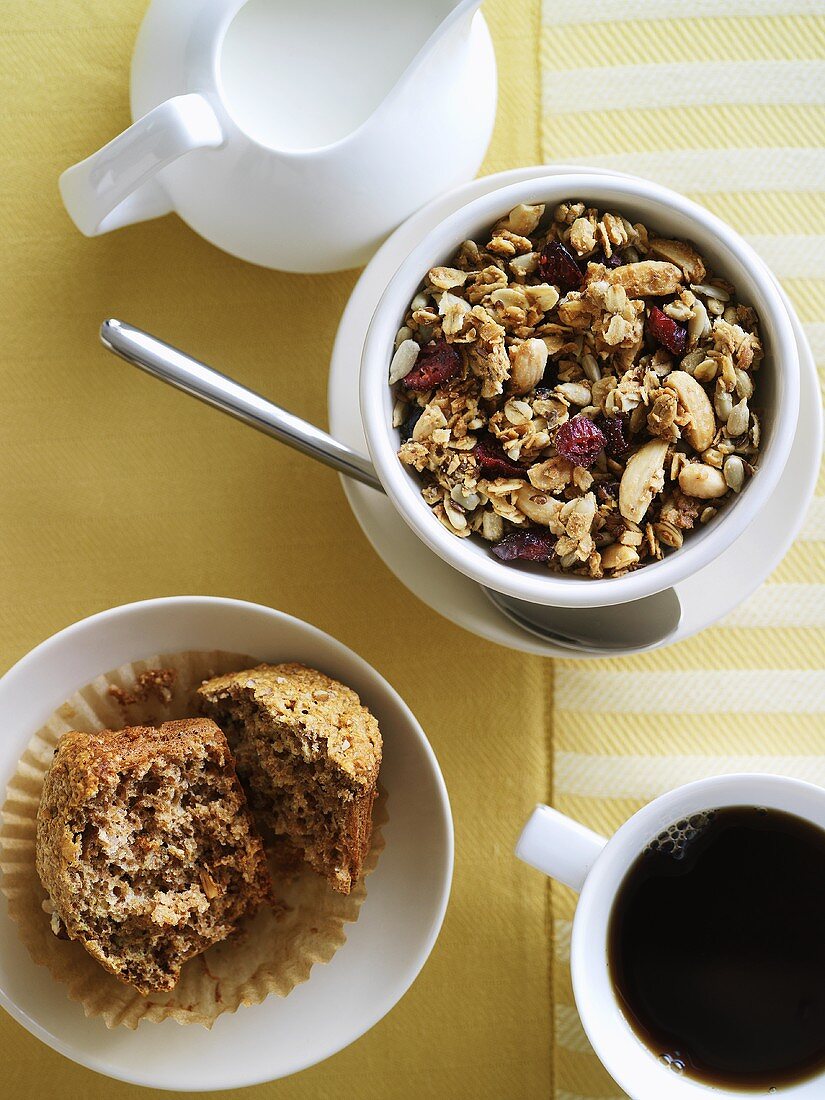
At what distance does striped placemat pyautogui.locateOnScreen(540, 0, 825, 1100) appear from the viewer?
129 cm

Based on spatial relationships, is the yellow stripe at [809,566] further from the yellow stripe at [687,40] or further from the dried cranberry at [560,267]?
the yellow stripe at [687,40]

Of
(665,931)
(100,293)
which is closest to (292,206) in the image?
(100,293)

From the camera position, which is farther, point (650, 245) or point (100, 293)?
point (100, 293)

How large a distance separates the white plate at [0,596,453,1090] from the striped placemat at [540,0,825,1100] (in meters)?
0.23

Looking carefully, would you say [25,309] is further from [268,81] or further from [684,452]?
[684,452]

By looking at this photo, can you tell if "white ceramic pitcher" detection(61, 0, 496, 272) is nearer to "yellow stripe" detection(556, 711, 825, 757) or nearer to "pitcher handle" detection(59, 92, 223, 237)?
"pitcher handle" detection(59, 92, 223, 237)

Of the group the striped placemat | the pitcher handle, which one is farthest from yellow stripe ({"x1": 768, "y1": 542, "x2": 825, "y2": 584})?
the pitcher handle

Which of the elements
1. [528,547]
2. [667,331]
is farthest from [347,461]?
[667,331]

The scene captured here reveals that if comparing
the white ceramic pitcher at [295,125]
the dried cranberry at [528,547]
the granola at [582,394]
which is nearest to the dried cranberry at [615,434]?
the granola at [582,394]

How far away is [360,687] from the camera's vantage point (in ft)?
3.77

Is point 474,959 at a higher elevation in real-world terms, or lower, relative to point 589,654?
lower

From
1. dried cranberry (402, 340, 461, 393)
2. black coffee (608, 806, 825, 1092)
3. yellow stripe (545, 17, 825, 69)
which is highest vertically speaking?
yellow stripe (545, 17, 825, 69)

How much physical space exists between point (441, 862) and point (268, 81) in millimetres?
928

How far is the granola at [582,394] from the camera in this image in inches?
37.8
